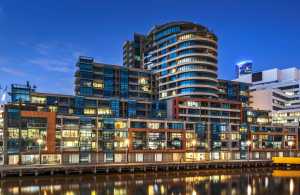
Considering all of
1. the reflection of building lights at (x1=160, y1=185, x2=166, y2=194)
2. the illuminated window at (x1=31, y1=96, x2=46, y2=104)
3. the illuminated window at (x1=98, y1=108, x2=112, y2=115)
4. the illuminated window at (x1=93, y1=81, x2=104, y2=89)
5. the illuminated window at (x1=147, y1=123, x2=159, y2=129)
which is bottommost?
the reflection of building lights at (x1=160, y1=185, x2=166, y2=194)

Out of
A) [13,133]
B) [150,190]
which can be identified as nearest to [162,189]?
[150,190]

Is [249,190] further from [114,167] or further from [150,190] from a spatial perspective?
[114,167]

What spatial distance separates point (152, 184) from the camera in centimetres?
9938

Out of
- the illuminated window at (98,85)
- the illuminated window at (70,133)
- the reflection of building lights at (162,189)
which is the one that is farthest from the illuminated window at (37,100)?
the reflection of building lights at (162,189)

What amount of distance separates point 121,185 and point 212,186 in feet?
74.2

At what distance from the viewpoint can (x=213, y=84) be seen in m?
198

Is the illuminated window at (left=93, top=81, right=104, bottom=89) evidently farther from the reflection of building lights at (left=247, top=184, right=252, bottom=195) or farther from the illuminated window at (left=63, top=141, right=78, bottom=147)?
the reflection of building lights at (left=247, top=184, right=252, bottom=195)

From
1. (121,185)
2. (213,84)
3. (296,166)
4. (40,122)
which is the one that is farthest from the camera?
(213,84)

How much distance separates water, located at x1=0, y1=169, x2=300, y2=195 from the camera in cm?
8812

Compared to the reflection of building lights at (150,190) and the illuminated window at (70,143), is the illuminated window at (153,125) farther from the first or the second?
the reflection of building lights at (150,190)

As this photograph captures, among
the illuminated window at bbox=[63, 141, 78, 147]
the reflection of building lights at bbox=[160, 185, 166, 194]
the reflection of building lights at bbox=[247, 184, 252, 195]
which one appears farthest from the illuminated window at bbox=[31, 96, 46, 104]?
the reflection of building lights at bbox=[247, 184, 252, 195]

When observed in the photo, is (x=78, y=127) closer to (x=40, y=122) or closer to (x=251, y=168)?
(x=40, y=122)

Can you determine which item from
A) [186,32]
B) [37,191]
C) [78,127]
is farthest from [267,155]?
Answer: [37,191]

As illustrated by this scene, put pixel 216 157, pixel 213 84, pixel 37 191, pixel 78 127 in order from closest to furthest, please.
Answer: pixel 37 191
pixel 78 127
pixel 216 157
pixel 213 84
